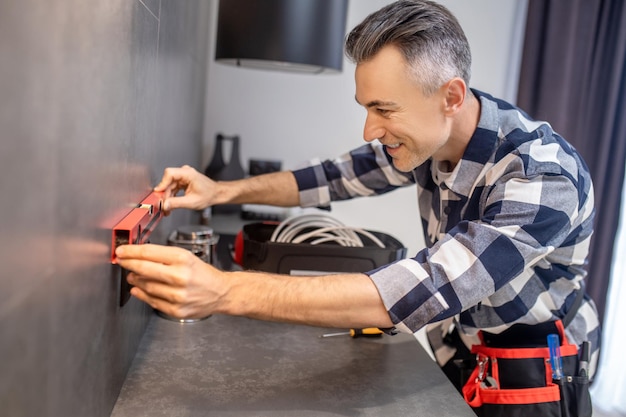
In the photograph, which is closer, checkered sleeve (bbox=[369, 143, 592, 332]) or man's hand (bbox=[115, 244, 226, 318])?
man's hand (bbox=[115, 244, 226, 318])

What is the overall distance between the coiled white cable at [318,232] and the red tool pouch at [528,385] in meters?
0.40

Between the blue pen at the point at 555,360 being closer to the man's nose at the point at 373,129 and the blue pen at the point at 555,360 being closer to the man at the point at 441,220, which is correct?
the man at the point at 441,220

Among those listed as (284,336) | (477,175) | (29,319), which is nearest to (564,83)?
(477,175)

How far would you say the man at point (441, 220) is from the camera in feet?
3.04

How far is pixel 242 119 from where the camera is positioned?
8.71ft

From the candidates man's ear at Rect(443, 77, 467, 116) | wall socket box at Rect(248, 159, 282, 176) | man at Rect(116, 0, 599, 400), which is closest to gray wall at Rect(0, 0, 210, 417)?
man at Rect(116, 0, 599, 400)

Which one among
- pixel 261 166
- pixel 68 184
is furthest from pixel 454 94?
pixel 261 166

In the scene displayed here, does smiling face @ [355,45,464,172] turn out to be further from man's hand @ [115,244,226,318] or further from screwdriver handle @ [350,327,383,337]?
man's hand @ [115,244,226,318]

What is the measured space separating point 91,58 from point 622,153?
2.52m

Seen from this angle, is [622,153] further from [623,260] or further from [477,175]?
[477,175]

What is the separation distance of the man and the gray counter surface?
131 mm

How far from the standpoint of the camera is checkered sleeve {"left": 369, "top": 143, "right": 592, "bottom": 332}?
0.98m

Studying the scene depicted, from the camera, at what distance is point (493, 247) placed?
3.28ft

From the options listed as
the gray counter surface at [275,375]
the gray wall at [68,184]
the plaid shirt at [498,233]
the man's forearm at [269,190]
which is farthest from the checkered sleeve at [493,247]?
the man's forearm at [269,190]
